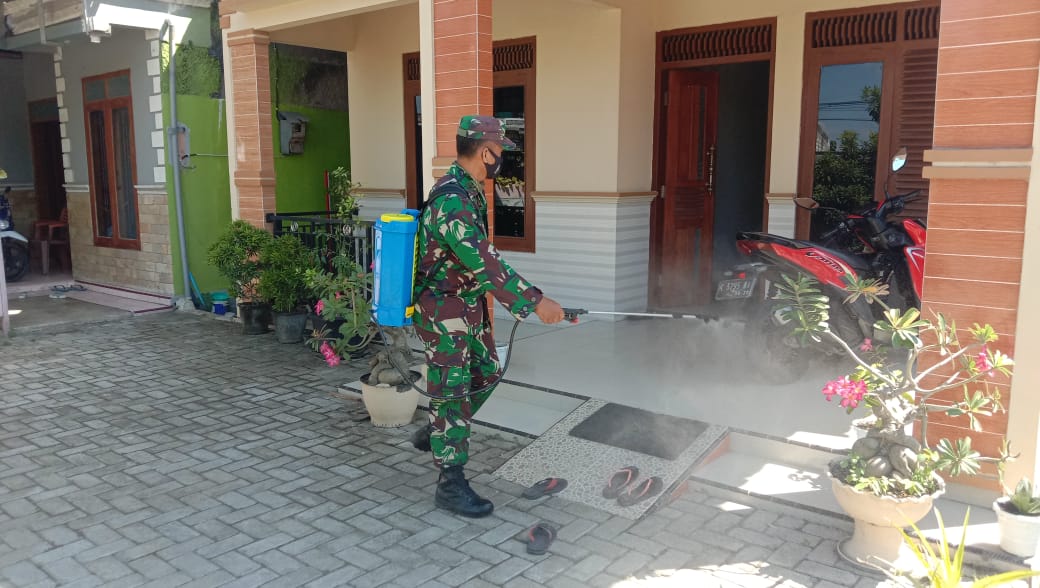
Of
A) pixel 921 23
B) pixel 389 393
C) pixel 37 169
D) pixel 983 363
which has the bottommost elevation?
pixel 389 393

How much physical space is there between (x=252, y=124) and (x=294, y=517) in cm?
535

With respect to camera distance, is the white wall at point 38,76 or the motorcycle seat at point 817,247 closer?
the motorcycle seat at point 817,247

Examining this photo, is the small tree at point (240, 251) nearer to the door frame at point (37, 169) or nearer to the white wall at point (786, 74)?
the white wall at point (786, 74)

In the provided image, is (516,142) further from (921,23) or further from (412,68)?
(921,23)

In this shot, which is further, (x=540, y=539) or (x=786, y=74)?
(x=786, y=74)

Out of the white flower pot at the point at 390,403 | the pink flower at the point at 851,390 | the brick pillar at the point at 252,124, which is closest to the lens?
the pink flower at the point at 851,390

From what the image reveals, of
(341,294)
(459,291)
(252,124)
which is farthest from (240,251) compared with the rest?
(459,291)

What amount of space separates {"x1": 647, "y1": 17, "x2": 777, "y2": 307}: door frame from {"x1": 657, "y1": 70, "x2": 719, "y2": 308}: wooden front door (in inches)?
1.9

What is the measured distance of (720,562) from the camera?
339 centimetres

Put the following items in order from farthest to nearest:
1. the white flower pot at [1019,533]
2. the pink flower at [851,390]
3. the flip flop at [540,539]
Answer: the flip flop at [540,539] < the pink flower at [851,390] < the white flower pot at [1019,533]

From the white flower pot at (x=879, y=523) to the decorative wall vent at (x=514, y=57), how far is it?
5567mm

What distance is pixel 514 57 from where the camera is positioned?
314 inches

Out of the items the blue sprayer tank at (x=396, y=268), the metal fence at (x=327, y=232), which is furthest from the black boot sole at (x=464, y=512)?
the metal fence at (x=327, y=232)

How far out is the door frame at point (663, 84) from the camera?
6781 millimetres
